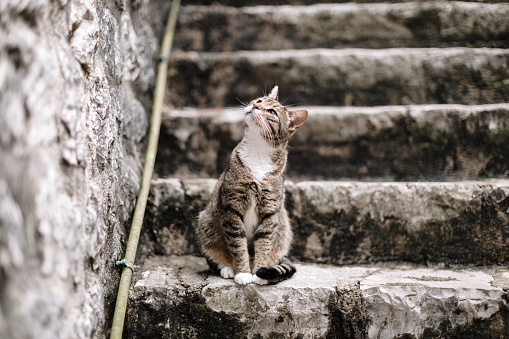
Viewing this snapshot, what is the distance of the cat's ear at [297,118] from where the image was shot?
2.19 m

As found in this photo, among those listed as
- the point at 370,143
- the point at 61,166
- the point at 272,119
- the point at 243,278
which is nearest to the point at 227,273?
→ the point at 243,278

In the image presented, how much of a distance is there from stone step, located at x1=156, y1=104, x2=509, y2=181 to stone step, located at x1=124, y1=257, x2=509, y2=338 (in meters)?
0.97

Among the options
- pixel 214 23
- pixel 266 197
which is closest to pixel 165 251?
pixel 266 197

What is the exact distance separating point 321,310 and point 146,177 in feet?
3.91

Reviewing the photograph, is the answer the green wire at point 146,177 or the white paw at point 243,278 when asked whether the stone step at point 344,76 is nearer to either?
the green wire at point 146,177

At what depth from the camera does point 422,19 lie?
10.6 ft

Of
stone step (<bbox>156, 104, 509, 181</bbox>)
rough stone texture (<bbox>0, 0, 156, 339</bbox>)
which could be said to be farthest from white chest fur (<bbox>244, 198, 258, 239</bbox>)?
stone step (<bbox>156, 104, 509, 181</bbox>)

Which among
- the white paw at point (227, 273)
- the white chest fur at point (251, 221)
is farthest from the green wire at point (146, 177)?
the white chest fur at point (251, 221)

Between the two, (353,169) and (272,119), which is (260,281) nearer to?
(272,119)

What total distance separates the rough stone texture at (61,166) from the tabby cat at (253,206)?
1.59ft

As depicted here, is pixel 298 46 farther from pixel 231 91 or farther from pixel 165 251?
pixel 165 251

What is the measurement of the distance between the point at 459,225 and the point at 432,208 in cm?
17

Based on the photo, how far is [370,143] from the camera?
2740mm

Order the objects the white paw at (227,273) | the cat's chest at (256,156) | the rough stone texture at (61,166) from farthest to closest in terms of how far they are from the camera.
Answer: the cat's chest at (256,156)
the white paw at (227,273)
the rough stone texture at (61,166)
